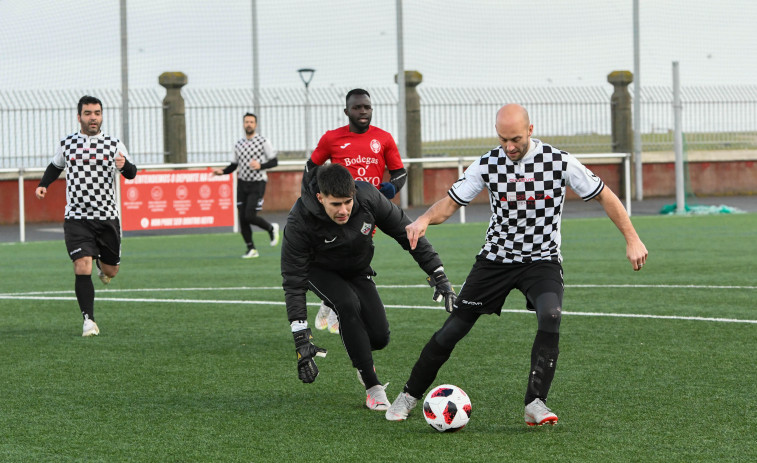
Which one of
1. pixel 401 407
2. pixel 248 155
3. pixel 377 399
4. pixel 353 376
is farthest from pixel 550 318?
pixel 248 155

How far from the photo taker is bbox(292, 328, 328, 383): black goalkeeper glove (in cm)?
591

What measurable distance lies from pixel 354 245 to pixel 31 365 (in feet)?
9.58

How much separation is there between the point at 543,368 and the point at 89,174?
526 centimetres

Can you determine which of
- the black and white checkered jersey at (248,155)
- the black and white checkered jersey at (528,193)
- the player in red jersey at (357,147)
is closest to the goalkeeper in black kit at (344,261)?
the black and white checkered jersey at (528,193)

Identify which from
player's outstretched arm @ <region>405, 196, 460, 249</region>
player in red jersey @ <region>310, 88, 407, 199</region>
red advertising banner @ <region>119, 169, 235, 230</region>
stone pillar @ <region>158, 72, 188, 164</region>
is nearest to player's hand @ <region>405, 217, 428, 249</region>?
player's outstretched arm @ <region>405, 196, 460, 249</region>

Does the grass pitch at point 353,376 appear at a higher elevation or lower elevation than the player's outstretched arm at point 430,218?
lower

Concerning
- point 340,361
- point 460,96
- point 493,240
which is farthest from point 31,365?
point 460,96

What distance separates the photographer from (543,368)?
584cm

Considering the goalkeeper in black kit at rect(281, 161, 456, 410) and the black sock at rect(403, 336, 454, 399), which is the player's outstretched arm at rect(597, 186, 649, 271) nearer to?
the goalkeeper in black kit at rect(281, 161, 456, 410)

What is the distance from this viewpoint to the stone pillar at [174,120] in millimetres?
30203

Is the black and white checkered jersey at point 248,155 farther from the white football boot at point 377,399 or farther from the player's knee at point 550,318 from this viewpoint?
the player's knee at point 550,318

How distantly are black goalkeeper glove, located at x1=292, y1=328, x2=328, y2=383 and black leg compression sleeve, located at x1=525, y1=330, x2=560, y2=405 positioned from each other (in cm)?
108

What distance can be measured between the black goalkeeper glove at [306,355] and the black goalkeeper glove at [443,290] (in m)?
0.72

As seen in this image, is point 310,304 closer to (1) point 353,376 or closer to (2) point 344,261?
(1) point 353,376
